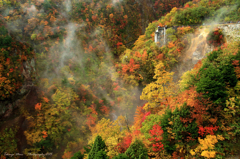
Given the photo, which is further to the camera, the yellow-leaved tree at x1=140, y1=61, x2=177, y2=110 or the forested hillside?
the yellow-leaved tree at x1=140, y1=61, x2=177, y2=110

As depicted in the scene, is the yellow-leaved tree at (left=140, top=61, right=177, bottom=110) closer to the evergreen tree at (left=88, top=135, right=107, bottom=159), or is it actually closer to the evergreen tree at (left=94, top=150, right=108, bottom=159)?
the evergreen tree at (left=88, top=135, right=107, bottom=159)

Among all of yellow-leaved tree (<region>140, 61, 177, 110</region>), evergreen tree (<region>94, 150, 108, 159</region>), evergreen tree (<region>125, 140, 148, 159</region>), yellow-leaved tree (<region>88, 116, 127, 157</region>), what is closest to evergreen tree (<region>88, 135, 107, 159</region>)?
evergreen tree (<region>94, 150, 108, 159</region>)

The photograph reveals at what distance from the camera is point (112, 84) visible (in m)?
36.8

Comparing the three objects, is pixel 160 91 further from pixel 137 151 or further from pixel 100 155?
pixel 100 155

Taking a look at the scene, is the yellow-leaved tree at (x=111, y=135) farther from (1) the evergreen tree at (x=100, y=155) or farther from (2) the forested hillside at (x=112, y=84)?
(1) the evergreen tree at (x=100, y=155)

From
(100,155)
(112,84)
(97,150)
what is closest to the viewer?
(100,155)

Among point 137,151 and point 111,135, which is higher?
point 111,135

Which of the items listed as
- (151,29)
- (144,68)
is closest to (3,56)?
(144,68)

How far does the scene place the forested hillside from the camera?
12.8m

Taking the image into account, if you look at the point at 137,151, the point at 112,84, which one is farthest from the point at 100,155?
the point at 112,84

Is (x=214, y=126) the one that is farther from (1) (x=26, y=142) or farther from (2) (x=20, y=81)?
(2) (x=20, y=81)

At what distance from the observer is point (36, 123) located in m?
26.8

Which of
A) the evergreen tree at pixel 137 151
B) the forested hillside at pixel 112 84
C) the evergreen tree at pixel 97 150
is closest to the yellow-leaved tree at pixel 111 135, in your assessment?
the forested hillside at pixel 112 84

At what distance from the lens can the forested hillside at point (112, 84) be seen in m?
12.8
